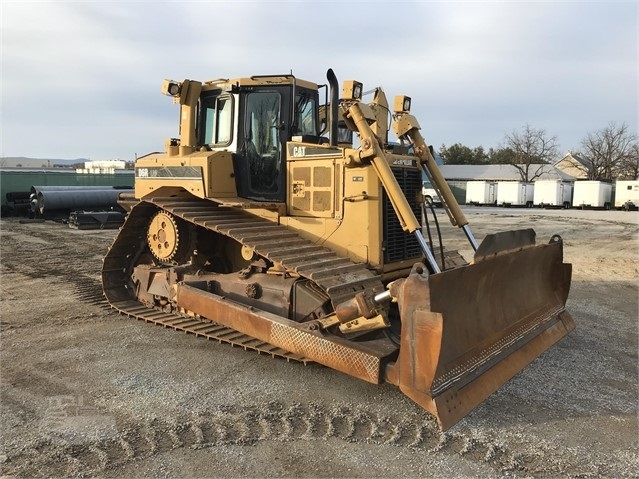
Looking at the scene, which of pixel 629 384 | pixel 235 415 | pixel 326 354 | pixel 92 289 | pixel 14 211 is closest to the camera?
pixel 235 415

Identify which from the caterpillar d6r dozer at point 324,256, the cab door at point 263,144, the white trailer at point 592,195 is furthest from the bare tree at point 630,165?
the cab door at point 263,144

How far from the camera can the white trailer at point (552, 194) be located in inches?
1517

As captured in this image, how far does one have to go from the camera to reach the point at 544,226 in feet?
76.4

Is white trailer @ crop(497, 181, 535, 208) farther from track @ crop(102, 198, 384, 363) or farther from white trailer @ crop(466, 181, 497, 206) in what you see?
track @ crop(102, 198, 384, 363)

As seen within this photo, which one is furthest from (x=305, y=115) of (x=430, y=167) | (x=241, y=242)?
(x=241, y=242)

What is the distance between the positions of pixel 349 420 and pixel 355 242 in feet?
6.70

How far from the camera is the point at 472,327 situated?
4660 millimetres

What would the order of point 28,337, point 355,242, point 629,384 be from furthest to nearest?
point 28,337 < point 355,242 < point 629,384

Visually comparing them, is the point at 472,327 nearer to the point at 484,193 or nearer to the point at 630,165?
the point at 484,193

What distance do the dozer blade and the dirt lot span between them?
0.29 metres

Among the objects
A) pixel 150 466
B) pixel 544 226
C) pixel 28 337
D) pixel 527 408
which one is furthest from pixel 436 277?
Result: pixel 544 226

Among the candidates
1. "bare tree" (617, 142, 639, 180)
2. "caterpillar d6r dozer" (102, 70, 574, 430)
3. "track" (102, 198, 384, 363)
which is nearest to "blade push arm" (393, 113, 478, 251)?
"caterpillar d6r dozer" (102, 70, 574, 430)

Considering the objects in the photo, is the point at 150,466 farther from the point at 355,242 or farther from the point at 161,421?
the point at 355,242

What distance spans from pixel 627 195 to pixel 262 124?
36.9m
